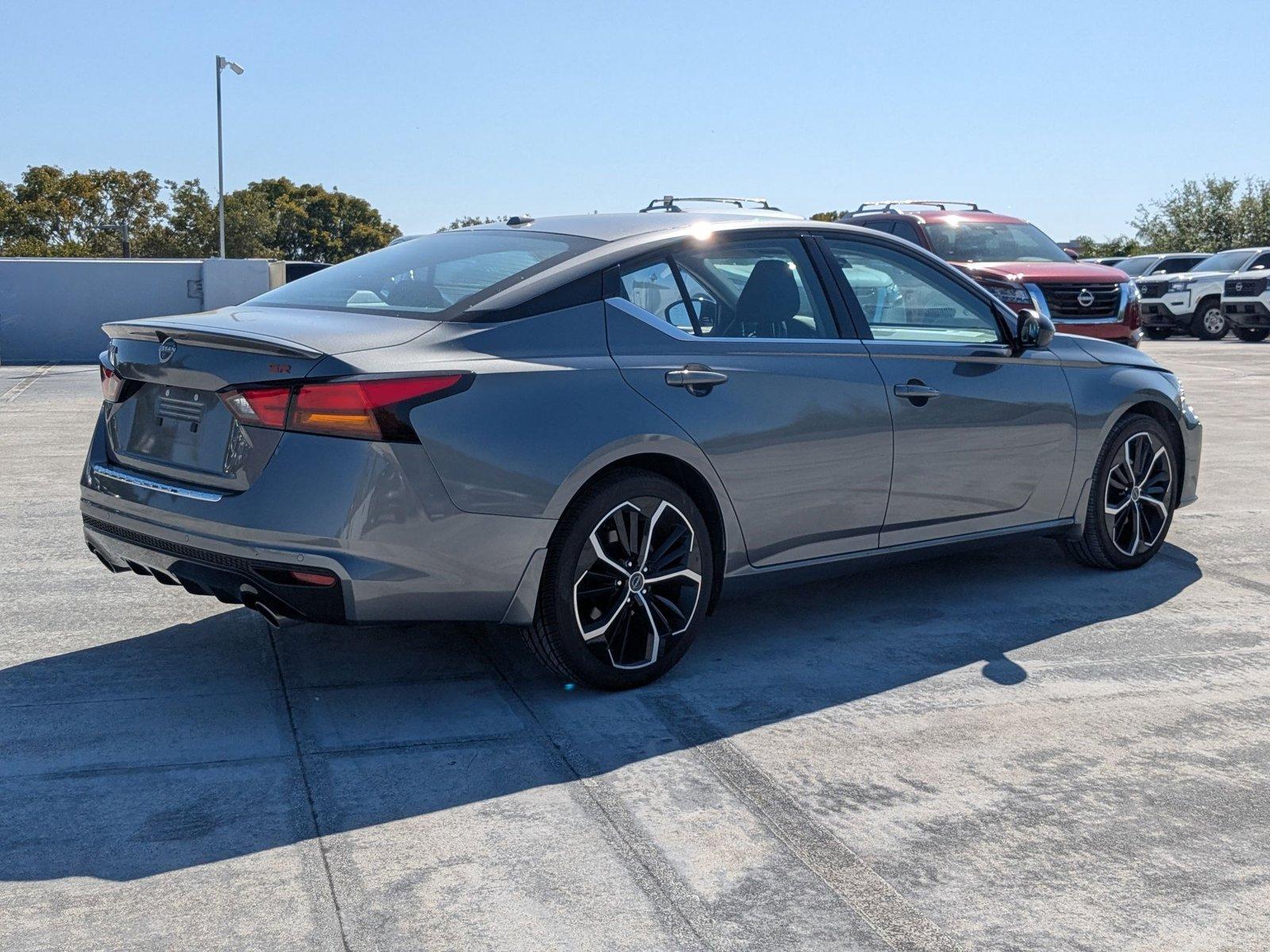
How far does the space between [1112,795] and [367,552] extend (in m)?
2.12

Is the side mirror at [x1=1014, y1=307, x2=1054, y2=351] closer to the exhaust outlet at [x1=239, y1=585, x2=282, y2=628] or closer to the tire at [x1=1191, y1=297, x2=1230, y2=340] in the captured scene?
the exhaust outlet at [x1=239, y1=585, x2=282, y2=628]

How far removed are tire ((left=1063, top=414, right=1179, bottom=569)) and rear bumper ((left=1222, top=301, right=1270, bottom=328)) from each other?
21864mm

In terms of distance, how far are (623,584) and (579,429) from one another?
0.55m

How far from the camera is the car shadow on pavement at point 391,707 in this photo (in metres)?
3.58

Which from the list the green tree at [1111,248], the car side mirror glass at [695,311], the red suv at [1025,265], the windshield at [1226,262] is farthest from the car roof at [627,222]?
the green tree at [1111,248]

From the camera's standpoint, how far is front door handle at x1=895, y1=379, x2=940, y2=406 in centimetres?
531

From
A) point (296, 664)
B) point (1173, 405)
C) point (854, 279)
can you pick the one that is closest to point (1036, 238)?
point (1173, 405)

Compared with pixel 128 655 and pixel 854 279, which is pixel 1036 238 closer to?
pixel 854 279

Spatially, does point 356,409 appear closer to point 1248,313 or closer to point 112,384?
point 112,384

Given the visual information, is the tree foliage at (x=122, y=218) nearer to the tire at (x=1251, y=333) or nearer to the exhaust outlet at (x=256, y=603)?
the tire at (x=1251, y=333)

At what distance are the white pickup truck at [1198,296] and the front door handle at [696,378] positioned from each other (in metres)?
25.5

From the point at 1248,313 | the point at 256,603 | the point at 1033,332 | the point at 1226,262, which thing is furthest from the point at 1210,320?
the point at 256,603

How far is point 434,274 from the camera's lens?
192 inches

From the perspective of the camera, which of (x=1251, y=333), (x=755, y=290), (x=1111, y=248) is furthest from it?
(x=1111, y=248)
